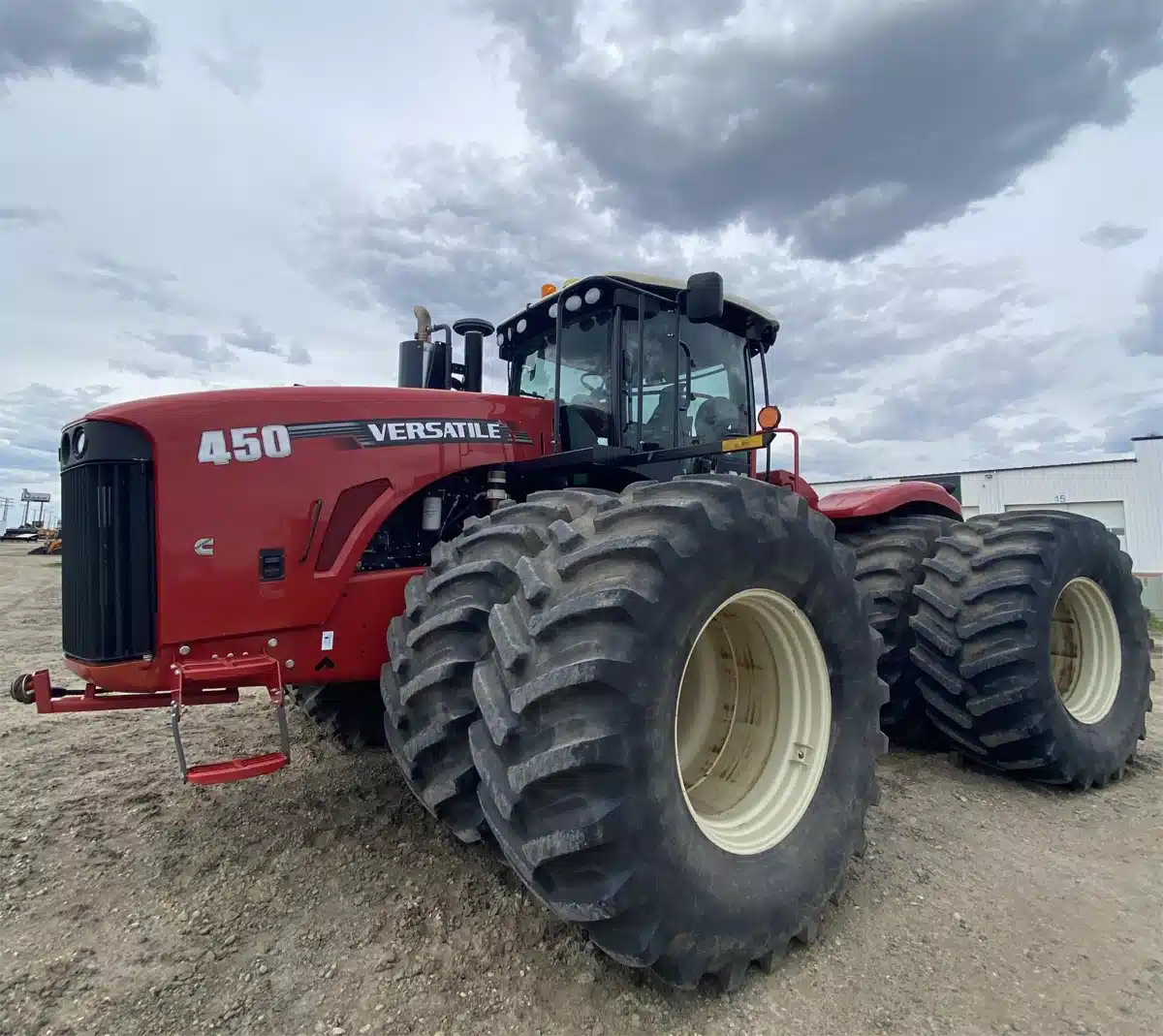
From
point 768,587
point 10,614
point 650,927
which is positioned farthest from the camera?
point 10,614

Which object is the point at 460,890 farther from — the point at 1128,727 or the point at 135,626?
the point at 1128,727

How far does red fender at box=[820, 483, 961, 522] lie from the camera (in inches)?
180

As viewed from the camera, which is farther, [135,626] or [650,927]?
[135,626]

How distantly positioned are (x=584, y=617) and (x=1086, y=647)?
3.99m

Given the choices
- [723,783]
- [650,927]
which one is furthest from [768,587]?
[650,927]

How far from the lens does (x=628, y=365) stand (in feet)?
12.7

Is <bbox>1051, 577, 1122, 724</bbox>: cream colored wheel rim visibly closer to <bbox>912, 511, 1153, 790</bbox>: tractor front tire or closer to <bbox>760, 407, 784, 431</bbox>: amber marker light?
<bbox>912, 511, 1153, 790</bbox>: tractor front tire

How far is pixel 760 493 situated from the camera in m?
2.59

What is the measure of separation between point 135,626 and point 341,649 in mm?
703

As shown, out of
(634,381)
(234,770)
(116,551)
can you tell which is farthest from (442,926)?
(634,381)

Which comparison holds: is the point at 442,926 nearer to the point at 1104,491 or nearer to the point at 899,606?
the point at 899,606

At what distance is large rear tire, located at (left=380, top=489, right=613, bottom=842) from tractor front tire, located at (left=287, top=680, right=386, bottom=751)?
1.17 metres

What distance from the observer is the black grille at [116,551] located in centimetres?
263

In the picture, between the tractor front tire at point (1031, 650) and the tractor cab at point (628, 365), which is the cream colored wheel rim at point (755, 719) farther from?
the tractor front tire at point (1031, 650)
